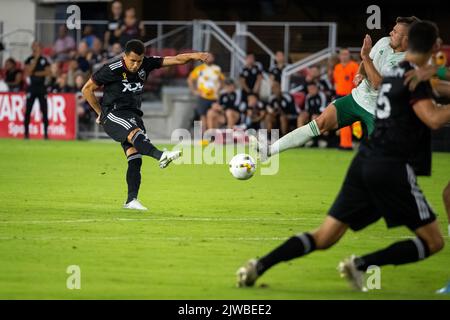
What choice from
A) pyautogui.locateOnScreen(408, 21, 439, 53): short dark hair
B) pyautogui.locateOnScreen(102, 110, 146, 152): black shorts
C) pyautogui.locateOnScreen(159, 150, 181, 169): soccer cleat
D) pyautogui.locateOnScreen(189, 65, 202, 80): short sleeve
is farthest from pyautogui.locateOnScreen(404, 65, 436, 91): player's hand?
pyautogui.locateOnScreen(189, 65, 202, 80): short sleeve

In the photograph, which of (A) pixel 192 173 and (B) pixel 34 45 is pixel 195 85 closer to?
(B) pixel 34 45

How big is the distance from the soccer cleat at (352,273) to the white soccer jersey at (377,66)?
442 cm

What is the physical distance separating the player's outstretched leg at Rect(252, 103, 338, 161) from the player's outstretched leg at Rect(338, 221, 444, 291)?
4.73m

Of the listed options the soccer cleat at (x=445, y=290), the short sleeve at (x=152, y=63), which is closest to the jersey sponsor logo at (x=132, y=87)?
the short sleeve at (x=152, y=63)

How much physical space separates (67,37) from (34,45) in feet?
13.4

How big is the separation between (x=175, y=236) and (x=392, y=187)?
149 inches

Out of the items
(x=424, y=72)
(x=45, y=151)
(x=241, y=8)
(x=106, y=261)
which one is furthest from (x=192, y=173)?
(x=241, y=8)

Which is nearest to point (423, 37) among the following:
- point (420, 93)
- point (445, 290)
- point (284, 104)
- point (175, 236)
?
point (420, 93)

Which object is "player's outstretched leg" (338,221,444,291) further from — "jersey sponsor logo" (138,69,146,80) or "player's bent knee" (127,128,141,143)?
"jersey sponsor logo" (138,69,146,80)

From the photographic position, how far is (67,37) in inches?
1304

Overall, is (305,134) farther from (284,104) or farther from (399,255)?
(284,104)

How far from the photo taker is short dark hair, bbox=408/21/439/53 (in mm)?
7934

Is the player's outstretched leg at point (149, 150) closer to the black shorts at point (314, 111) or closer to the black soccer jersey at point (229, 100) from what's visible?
the black shorts at point (314, 111)
